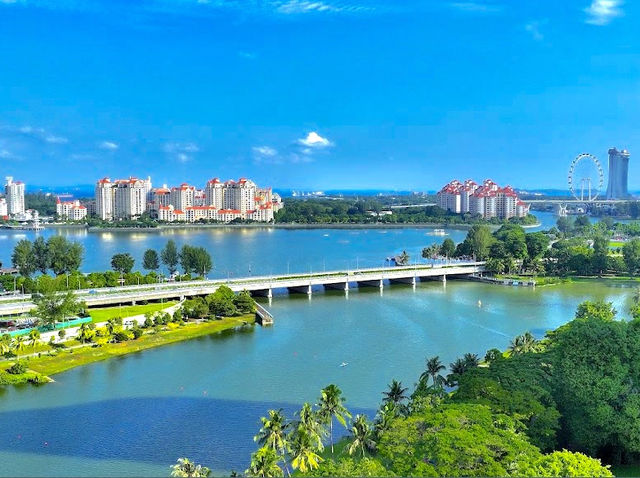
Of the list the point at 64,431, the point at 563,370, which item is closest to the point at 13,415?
the point at 64,431

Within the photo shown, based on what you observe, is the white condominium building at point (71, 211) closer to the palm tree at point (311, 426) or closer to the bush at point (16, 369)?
the bush at point (16, 369)

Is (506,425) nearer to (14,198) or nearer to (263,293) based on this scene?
(263,293)

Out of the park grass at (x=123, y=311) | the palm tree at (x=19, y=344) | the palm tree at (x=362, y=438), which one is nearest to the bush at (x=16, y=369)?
the palm tree at (x=19, y=344)

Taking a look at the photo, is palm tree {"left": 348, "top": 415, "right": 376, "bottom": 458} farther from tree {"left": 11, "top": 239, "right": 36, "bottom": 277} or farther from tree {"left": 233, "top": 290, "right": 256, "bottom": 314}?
tree {"left": 11, "top": 239, "right": 36, "bottom": 277}

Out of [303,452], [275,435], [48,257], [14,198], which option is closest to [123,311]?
[48,257]

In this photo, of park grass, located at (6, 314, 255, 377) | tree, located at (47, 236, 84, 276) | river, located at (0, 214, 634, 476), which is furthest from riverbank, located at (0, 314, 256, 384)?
tree, located at (47, 236, 84, 276)
